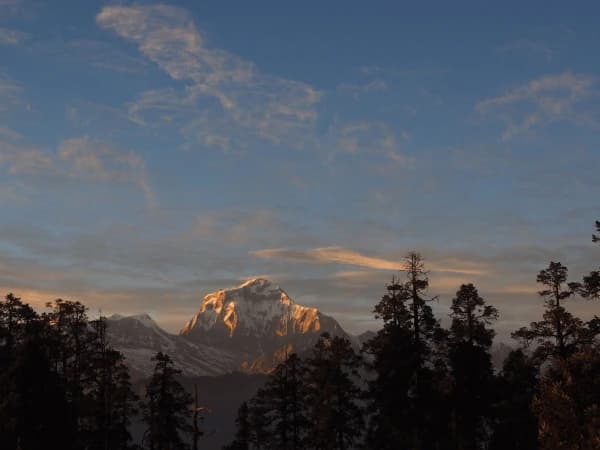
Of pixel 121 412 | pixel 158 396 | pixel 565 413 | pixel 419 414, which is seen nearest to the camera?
pixel 565 413

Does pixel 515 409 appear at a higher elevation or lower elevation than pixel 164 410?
higher

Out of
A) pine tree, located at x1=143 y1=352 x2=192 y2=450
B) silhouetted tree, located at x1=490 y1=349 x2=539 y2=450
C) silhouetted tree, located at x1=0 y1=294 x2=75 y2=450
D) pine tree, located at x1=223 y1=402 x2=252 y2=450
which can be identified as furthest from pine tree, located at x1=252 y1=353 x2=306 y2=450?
silhouetted tree, located at x1=0 y1=294 x2=75 y2=450

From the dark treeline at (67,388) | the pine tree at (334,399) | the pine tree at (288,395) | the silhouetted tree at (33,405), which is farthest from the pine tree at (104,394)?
the pine tree at (334,399)

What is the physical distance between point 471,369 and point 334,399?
1072 centimetres

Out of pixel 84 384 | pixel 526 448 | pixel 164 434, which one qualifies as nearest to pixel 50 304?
pixel 84 384

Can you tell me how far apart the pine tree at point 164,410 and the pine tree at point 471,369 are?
72.3 feet

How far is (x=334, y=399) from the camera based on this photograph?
159 ft

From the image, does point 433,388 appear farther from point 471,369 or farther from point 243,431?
point 243,431

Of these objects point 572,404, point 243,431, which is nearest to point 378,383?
point 572,404

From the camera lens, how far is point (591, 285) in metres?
31.5

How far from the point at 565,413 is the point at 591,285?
7.72 meters

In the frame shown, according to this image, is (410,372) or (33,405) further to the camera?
(410,372)

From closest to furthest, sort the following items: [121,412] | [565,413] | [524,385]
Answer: [565,413]
[524,385]
[121,412]

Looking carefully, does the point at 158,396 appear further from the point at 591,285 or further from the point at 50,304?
the point at 591,285
